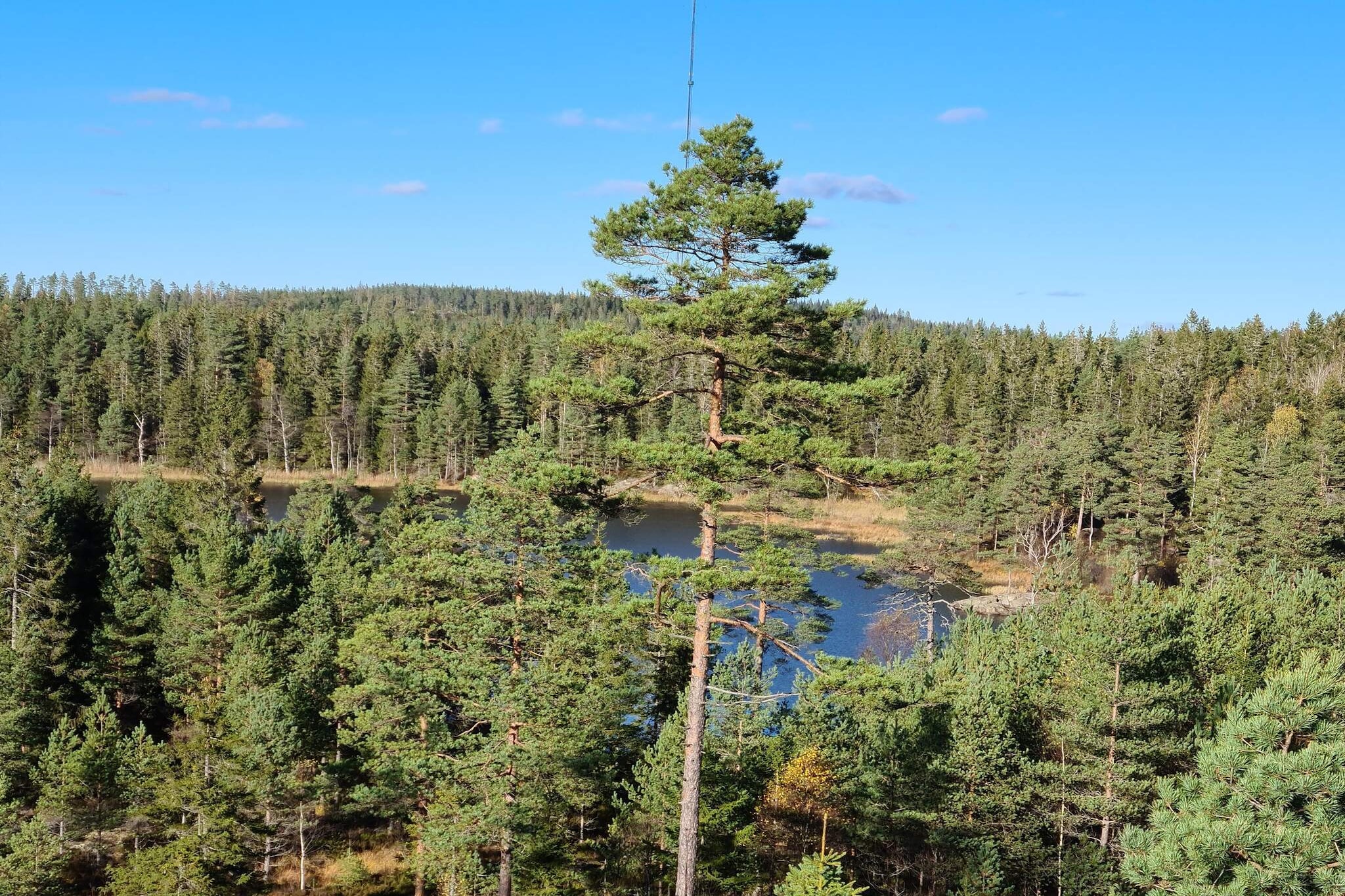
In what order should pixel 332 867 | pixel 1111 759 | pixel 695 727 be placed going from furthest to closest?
pixel 332 867, pixel 1111 759, pixel 695 727

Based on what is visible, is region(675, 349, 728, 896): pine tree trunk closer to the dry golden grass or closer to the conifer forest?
the conifer forest

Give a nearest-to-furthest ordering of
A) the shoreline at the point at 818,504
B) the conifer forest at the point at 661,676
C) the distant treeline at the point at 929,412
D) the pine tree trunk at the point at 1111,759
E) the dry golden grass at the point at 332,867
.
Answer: the conifer forest at the point at 661,676, the pine tree trunk at the point at 1111,759, the dry golden grass at the point at 332,867, the distant treeline at the point at 929,412, the shoreline at the point at 818,504

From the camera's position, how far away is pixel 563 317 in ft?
420

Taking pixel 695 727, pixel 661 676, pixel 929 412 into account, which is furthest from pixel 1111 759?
pixel 929 412

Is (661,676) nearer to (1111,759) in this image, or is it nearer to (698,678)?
(1111,759)

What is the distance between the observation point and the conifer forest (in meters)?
12.2

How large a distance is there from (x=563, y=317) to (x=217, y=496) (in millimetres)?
90940

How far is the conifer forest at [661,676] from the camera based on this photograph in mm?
12203

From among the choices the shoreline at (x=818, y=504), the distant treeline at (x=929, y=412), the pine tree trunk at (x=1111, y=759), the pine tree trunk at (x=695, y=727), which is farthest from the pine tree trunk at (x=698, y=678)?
the shoreline at (x=818, y=504)

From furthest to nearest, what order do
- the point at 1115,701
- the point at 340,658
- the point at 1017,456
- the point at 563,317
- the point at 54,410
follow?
the point at 563,317 → the point at 54,410 → the point at 1017,456 → the point at 340,658 → the point at 1115,701

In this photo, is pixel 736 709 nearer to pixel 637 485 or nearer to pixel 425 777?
pixel 425 777

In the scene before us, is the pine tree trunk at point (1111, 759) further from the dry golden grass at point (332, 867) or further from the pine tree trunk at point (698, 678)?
the dry golden grass at point (332, 867)

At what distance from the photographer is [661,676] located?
27703mm

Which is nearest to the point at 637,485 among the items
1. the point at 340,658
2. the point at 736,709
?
the point at 736,709
